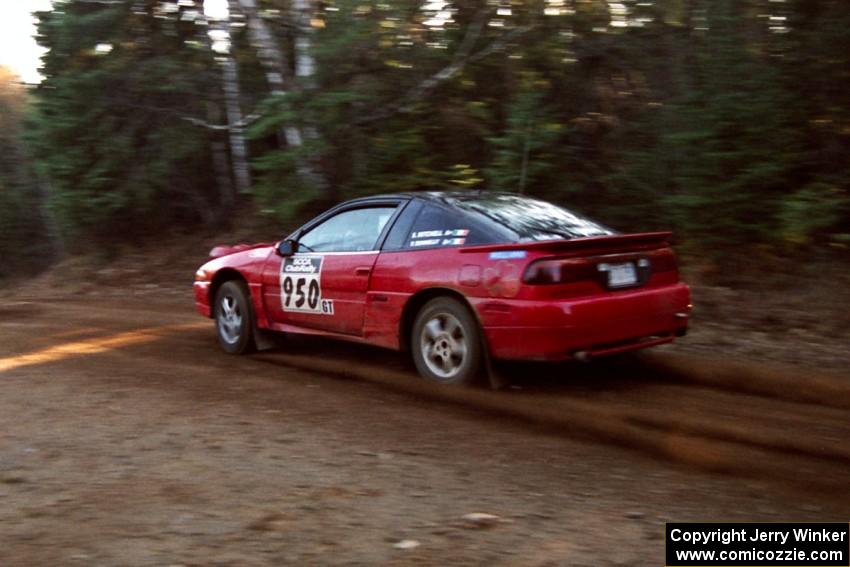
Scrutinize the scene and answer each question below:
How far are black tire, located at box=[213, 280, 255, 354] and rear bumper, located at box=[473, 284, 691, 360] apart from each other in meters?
2.84

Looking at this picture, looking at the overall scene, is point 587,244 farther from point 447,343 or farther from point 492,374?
point 447,343

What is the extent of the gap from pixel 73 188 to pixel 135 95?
2.21m

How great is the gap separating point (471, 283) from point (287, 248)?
2192 millimetres

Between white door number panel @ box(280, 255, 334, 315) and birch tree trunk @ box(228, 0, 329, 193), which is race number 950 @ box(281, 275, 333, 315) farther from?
birch tree trunk @ box(228, 0, 329, 193)

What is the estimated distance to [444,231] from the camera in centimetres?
636

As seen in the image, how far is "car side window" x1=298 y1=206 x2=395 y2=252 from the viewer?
22.7 feet

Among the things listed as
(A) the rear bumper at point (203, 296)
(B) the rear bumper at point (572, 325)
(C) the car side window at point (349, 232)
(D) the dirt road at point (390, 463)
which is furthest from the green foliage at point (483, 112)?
(A) the rear bumper at point (203, 296)

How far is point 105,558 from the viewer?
3.39 metres

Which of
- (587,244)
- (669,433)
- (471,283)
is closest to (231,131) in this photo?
(471,283)

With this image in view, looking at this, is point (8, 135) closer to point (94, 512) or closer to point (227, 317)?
point (227, 317)

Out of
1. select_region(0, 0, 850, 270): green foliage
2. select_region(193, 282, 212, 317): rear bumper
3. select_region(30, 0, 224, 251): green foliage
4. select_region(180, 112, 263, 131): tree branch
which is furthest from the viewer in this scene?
select_region(30, 0, 224, 251): green foliage

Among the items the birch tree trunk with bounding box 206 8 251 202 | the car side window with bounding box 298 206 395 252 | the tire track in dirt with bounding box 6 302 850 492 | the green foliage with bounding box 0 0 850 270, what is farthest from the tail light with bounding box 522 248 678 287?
→ the birch tree trunk with bounding box 206 8 251 202

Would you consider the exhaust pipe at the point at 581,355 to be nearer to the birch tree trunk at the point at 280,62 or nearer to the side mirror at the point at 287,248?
the side mirror at the point at 287,248

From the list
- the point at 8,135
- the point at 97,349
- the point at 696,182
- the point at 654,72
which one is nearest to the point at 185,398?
the point at 97,349
